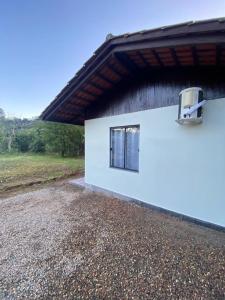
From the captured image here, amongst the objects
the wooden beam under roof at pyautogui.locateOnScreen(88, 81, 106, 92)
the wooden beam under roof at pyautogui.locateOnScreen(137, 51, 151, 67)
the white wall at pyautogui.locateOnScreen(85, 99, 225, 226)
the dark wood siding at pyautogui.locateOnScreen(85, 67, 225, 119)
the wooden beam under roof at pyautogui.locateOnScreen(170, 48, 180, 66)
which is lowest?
the white wall at pyautogui.locateOnScreen(85, 99, 225, 226)

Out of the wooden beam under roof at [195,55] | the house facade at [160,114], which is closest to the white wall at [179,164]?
the house facade at [160,114]

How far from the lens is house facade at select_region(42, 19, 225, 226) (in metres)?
2.99

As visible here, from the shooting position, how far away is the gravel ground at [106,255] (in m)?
1.90

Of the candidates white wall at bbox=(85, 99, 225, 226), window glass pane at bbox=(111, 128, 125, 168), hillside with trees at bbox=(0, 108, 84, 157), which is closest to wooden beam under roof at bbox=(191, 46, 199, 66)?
white wall at bbox=(85, 99, 225, 226)

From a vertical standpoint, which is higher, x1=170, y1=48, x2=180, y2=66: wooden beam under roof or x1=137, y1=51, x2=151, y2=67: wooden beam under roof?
x1=137, y1=51, x2=151, y2=67: wooden beam under roof

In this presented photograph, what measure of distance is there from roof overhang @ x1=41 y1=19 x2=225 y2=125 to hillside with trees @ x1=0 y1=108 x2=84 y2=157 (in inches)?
495

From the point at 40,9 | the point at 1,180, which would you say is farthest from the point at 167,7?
the point at 1,180

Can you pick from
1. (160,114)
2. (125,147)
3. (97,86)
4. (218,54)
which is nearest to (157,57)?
(218,54)

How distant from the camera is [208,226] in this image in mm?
3324

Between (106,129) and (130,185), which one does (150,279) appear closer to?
(130,185)

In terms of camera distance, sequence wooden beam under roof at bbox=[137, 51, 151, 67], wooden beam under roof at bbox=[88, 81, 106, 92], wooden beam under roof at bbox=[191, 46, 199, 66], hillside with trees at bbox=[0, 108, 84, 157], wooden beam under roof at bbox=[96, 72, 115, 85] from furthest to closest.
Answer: hillside with trees at bbox=[0, 108, 84, 157] < wooden beam under roof at bbox=[88, 81, 106, 92] < wooden beam under roof at bbox=[96, 72, 115, 85] < wooden beam under roof at bbox=[137, 51, 151, 67] < wooden beam under roof at bbox=[191, 46, 199, 66]

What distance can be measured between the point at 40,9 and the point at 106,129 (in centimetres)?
561

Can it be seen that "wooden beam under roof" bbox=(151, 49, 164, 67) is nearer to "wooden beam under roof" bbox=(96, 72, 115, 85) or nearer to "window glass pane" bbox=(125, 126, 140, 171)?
"wooden beam under roof" bbox=(96, 72, 115, 85)

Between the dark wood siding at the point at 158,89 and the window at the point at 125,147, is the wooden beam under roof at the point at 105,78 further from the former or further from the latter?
the window at the point at 125,147
